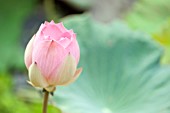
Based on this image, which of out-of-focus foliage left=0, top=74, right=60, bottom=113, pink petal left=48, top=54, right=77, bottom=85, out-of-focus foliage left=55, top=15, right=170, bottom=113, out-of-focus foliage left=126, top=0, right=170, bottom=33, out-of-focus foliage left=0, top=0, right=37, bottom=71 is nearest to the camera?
pink petal left=48, top=54, right=77, bottom=85

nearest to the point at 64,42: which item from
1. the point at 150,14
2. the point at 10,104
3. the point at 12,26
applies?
the point at 10,104

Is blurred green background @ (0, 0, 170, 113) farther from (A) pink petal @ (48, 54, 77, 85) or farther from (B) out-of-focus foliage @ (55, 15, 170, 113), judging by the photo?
(A) pink petal @ (48, 54, 77, 85)

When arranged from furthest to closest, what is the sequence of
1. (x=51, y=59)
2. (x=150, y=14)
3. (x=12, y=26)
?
(x=12, y=26) < (x=150, y=14) < (x=51, y=59)

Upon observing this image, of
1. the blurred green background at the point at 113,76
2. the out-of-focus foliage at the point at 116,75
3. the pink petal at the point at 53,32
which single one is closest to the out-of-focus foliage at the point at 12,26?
the blurred green background at the point at 113,76

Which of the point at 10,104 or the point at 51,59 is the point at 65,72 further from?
the point at 10,104

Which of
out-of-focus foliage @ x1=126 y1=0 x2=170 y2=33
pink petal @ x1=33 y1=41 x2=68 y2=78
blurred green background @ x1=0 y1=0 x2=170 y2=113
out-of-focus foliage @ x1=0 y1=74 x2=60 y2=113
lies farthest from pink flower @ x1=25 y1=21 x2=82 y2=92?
out-of-focus foliage @ x1=126 y1=0 x2=170 y2=33

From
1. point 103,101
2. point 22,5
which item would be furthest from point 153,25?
point 22,5
